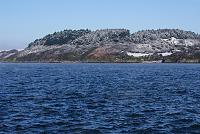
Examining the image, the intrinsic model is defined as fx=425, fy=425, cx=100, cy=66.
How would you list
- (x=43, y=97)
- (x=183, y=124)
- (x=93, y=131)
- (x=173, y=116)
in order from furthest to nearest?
(x=43, y=97) → (x=173, y=116) → (x=183, y=124) → (x=93, y=131)

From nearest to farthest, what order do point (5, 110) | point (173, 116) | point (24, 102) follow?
point (173, 116)
point (5, 110)
point (24, 102)

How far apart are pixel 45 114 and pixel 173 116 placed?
12305 millimetres

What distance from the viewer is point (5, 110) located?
43.7 m

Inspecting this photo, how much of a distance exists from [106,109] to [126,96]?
1305 cm

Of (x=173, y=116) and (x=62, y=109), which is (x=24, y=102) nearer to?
(x=62, y=109)

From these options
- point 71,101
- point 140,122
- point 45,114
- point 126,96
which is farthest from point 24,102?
point 140,122

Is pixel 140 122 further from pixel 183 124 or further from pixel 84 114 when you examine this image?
pixel 84 114

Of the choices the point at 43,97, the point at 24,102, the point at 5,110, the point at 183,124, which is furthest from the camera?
the point at 43,97

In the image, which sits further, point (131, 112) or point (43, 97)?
point (43, 97)

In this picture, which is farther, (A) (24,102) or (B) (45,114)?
(A) (24,102)

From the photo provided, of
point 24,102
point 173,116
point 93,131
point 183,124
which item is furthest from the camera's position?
point 24,102

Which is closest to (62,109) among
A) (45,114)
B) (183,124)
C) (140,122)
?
(45,114)

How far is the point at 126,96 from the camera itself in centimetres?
5750

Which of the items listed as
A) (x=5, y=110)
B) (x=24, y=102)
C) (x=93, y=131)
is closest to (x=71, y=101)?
(x=24, y=102)
